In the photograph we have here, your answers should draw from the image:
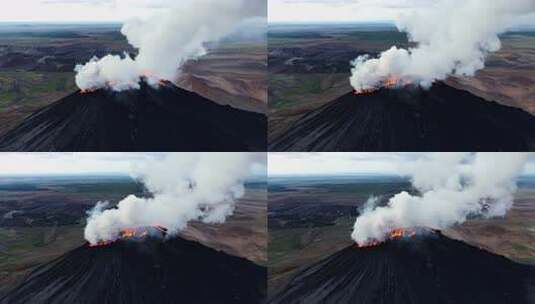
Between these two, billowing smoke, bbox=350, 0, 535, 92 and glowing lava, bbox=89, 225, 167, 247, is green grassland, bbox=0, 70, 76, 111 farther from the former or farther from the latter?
billowing smoke, bbox=350, 0, 535, 92

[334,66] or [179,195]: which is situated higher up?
[334,66]

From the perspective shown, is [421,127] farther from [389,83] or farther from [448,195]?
[448,195]

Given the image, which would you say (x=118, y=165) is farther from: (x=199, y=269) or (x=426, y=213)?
(x=426, y=213)

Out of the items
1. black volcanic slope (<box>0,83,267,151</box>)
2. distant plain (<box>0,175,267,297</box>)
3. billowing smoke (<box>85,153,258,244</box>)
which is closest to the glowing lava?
billowing smoke (<box>85,153,258,244</box>)

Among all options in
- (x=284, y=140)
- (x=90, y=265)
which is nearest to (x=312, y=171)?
(x=284, y=140)

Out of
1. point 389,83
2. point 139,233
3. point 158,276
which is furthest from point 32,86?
point 389,83
